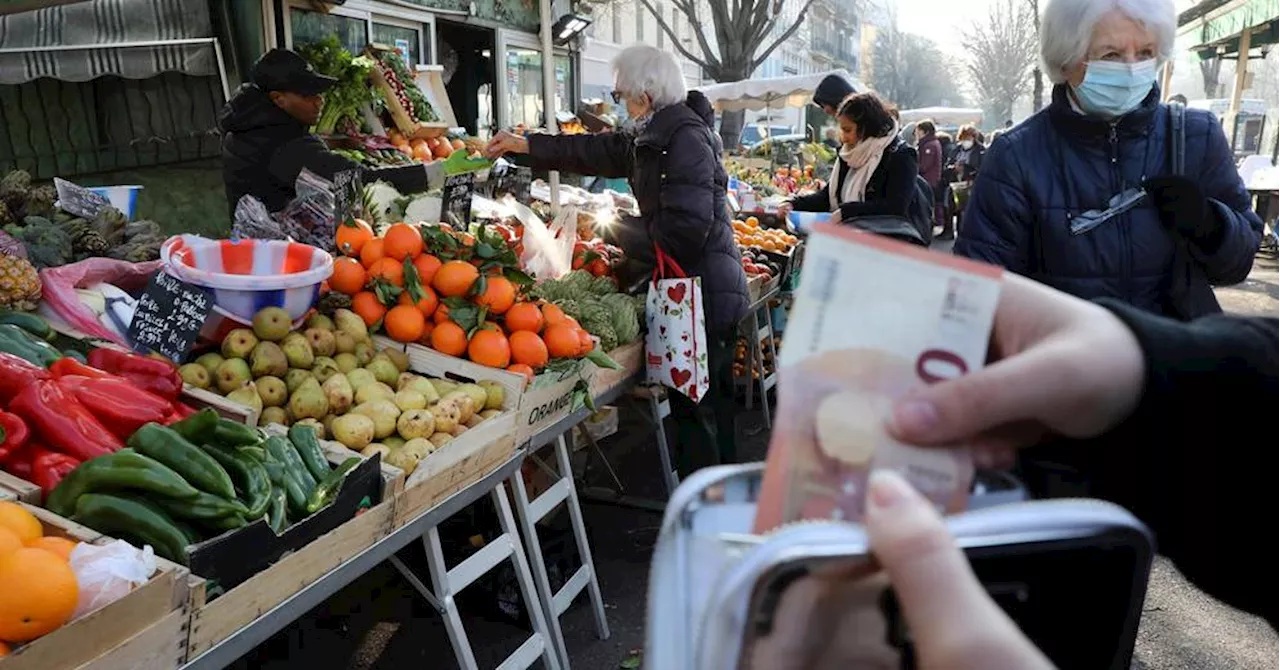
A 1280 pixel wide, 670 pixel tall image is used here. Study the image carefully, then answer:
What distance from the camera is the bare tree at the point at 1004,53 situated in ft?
190

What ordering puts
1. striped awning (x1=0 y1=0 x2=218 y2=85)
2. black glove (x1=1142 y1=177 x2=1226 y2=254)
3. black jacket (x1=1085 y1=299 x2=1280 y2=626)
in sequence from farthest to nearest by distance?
striped awning (x1=0 y1=0 x2=218 y2=85)
black glove (x1=1142 y1=177 x2=1226 y2=254)
black jacket (x1=1085 y1=299 x2=1280 y2=626)

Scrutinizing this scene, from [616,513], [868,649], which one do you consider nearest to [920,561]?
[868,649]

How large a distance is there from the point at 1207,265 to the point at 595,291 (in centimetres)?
254

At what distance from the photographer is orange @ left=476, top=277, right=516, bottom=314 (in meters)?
3.36

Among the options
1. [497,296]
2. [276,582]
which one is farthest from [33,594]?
[497,296]

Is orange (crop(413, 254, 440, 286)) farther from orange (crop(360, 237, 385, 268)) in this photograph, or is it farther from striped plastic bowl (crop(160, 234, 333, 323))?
striped plastic bowl (crop(160, 234, 333, 323))

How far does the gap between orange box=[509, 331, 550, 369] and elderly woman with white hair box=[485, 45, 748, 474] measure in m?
1.00

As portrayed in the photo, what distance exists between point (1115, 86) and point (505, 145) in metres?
→ 3.08

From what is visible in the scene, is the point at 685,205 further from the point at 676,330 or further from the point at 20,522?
the point at 20,522

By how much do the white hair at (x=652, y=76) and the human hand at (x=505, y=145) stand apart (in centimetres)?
76

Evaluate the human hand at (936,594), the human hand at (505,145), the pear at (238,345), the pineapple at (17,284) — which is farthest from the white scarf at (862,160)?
the human hand at (936,594)

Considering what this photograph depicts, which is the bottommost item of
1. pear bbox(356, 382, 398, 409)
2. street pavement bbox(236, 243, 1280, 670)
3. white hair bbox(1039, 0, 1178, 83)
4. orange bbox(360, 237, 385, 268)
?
street pavement bbox(236, 243, 1280, 670)

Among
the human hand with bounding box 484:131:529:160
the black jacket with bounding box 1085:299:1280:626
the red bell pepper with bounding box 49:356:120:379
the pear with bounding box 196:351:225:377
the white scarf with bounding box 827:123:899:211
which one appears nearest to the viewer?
the black jacket with bounding box 1085:299:1280:626

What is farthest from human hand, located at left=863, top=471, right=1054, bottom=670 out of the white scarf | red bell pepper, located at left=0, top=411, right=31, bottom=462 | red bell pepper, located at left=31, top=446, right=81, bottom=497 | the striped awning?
the striped awning
